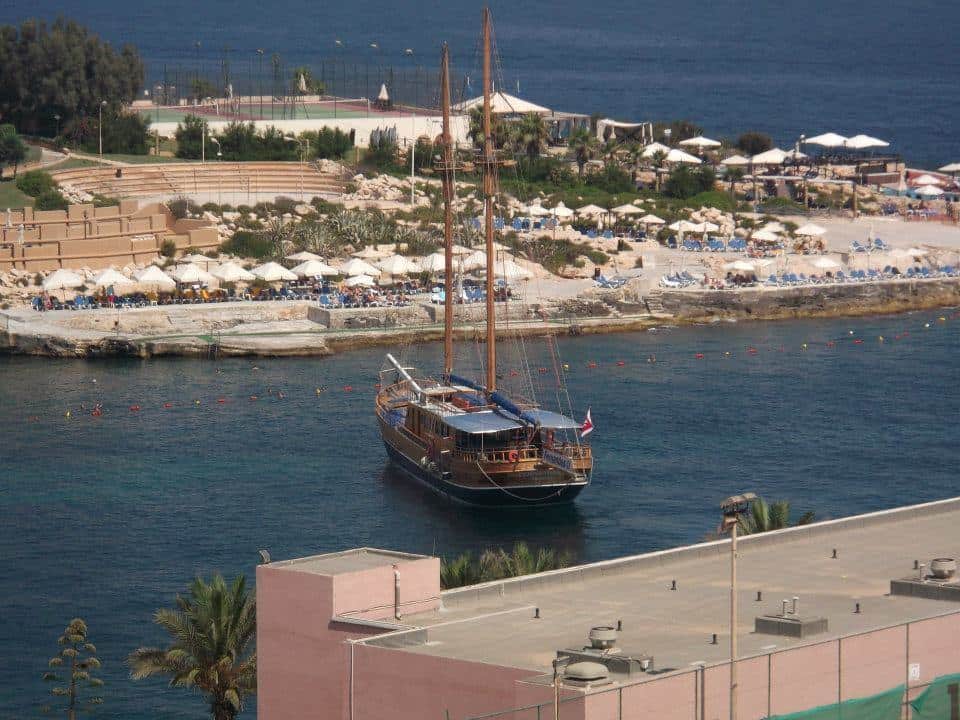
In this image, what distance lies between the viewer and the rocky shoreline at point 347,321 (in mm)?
71938

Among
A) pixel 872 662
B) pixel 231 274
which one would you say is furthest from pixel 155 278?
pixel 872 662

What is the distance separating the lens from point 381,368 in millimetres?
70375

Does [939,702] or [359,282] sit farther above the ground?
[939,702]

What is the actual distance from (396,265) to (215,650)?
50.5 m

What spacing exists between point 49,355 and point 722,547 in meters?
44.8

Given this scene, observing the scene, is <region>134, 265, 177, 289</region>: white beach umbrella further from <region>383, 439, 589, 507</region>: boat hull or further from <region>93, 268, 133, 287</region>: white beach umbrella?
<region>383, 439, 589, 507</region>: boat hull

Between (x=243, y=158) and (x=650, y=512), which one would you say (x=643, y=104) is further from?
A: (x=650, y=512)

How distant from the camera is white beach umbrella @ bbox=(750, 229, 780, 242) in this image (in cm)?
8881

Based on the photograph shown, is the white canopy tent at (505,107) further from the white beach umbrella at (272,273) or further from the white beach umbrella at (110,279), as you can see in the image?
the white beach umbrella at (110,279)

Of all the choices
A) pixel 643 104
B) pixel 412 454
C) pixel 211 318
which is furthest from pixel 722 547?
pixel 643 104

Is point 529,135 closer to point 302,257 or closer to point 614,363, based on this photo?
point 302,257

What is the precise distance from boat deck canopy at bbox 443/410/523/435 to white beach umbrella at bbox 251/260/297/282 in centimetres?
2492

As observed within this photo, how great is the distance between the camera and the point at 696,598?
27797 millimetres

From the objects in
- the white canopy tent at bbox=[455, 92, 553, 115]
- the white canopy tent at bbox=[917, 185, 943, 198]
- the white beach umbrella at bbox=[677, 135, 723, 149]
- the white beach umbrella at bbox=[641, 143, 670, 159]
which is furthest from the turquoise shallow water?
the white beach umbrella at bbox=[677, 135, 723, 149]
